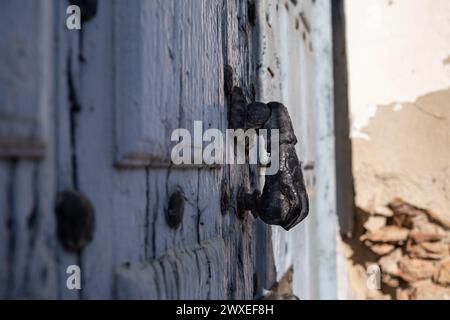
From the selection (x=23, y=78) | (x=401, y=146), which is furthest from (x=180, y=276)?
(x=401, y=146)

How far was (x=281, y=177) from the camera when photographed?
2.63 ft

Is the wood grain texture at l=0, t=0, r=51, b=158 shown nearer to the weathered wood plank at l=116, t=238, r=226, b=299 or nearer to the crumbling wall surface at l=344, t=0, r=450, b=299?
the weathered wood plank at l=116, t=238, r=226, b=299

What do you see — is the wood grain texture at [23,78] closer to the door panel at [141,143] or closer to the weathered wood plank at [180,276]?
the door panel at [141,143]

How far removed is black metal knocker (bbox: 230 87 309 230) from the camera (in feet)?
2.61

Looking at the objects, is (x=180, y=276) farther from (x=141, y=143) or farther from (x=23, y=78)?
(x=23, y=78)

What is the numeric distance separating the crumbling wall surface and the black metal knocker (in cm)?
149

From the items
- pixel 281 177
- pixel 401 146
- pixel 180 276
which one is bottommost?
pixel 180 276

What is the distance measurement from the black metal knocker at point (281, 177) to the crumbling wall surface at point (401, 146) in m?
1.49

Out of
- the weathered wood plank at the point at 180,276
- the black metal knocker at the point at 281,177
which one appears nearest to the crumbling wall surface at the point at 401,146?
the black metal knocker at the point at 281,177

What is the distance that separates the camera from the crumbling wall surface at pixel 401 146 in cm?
212

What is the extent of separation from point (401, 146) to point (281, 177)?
1.54 m

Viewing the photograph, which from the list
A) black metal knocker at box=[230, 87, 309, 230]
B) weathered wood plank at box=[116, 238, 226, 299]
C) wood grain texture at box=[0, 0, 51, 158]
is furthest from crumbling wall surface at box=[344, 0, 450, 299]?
wood grain texture at box=[0, 0, 51, 158]

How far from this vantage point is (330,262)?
237 centimetres
